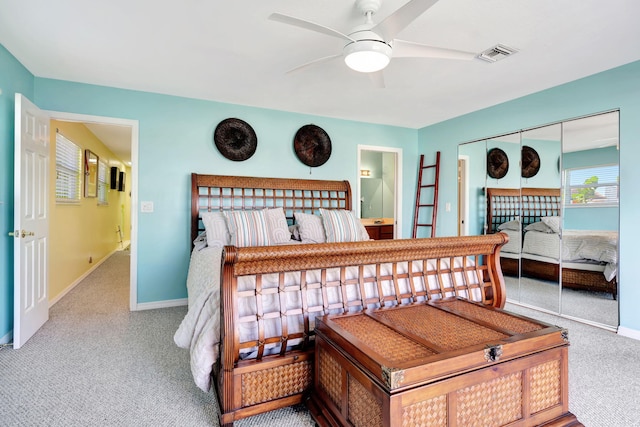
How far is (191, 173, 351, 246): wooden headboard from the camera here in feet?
12.9

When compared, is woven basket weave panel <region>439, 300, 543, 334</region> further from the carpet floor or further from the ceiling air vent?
the ceiling air vent

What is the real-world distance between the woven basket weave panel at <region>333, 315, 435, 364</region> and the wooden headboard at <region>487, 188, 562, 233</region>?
3032 millimetres

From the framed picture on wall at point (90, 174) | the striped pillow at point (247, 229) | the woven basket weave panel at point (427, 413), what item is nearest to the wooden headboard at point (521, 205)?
the striped pillow at point (247, 229)

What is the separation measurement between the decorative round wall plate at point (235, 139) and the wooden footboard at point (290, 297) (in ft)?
8.51

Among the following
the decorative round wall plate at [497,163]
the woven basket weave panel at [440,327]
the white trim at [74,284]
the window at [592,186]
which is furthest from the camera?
the decorative round wall plate at [497,163]

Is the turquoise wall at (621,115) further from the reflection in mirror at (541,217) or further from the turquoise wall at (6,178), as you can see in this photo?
the turquoise wall at (6,178)

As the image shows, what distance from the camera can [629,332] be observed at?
118 inches

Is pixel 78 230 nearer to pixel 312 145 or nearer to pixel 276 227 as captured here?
pixel 276 227

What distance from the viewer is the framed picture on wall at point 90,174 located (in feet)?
17.9

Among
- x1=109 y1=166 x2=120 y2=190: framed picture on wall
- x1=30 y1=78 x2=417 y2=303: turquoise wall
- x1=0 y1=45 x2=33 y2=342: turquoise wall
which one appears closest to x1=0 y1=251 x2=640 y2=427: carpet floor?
x1=0 y1=45 x2=33 y2=342: turquoise wall

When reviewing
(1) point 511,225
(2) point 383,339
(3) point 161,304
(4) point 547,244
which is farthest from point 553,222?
(3) point 161,304

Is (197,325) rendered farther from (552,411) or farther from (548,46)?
(548,46)

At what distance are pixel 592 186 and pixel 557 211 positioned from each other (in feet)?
1.36

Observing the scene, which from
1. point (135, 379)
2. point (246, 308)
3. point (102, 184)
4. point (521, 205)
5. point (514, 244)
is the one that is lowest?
point (135, 379)
